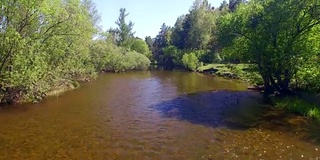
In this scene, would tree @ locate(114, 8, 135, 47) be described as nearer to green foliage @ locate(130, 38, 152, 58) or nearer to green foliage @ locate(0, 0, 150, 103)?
green foliage @ locate(130, 38, 152, 58)

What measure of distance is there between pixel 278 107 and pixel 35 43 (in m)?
→ 25.0

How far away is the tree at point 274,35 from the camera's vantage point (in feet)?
90.0

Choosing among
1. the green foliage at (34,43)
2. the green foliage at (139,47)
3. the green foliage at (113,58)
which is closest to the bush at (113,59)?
the green foliage at (113,58)

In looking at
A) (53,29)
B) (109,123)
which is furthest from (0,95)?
(109,123)

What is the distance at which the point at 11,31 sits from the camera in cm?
2406

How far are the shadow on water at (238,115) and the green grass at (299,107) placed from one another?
0.78 metres

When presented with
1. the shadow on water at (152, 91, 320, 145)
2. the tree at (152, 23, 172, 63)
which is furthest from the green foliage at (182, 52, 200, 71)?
the shadow on water at (152, 91, 320, 145)

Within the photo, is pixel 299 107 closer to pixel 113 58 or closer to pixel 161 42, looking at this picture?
pixel 113 58

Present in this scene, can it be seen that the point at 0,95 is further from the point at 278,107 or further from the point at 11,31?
the point at 278,107

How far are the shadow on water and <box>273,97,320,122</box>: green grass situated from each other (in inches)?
30.8

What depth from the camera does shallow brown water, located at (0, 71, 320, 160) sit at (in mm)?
15312

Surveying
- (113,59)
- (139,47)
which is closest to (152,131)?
(113,59)

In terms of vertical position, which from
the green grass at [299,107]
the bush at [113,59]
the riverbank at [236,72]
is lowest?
the green grass at [299,107]

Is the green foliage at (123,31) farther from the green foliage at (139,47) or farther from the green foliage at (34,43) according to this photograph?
the green foliage at (34,43)
